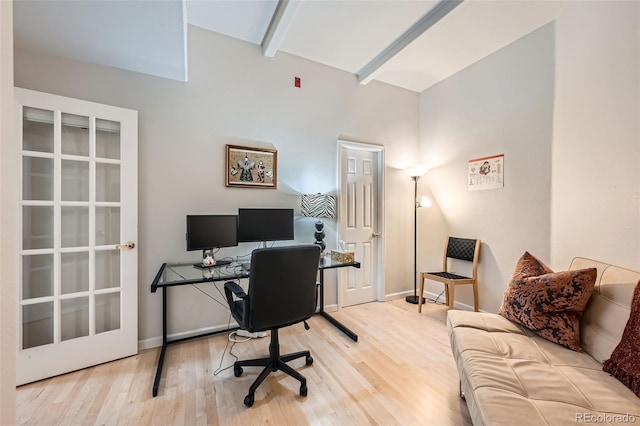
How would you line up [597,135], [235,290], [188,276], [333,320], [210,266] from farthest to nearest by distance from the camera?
[333,320] < [210,266] < [597,135] < [188,276] < [235,290]

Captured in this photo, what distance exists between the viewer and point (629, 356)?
48.9 inches

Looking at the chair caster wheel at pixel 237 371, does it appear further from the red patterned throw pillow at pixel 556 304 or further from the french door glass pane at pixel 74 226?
the red patterned throw pillow at pixel 556 304

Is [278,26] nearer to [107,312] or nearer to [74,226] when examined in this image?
[74,226]

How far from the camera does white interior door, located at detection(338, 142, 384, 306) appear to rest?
11.0ft

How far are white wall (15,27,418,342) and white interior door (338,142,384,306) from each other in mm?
200

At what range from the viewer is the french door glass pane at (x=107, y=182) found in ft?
6.94

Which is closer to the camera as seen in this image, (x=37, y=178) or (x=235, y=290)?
(x=235, y=290)

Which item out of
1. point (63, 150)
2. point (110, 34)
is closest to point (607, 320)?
point (110, 34)

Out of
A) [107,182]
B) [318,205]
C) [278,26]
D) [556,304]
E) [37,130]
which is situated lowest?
[556,304]

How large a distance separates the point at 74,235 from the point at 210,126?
145 centimetres

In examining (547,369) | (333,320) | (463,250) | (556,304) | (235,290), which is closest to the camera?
(547,369)

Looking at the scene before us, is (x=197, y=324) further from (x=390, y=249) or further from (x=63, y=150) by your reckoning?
(x=390, y=249)

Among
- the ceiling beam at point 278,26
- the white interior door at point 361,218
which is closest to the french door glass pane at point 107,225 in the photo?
the ceiling beam at point 278,26

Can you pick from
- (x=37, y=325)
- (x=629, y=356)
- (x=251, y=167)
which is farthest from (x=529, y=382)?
(x=37, y=325)
